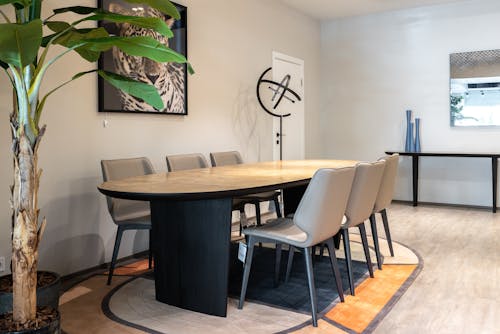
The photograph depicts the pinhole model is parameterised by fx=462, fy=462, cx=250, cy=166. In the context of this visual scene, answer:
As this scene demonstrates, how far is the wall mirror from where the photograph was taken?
590 centimetres

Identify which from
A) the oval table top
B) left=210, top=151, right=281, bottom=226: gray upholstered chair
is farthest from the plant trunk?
left=210, top=151, right=281, bottom=226: gray upholstered chair

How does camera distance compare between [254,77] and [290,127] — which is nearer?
[254,77]

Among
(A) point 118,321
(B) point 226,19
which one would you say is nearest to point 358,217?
(A) point 118,321

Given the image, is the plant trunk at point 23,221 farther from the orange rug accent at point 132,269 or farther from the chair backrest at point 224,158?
the chair backrest at point 224,158

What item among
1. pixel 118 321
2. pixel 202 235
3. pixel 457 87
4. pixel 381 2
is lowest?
pixel 118 321

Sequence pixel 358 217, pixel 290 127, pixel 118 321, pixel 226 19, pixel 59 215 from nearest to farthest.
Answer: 1. pixel 118 321
2. pixel 358 217
3. pixel 59 215
4. pixel 226 19
5. pixel 290 127

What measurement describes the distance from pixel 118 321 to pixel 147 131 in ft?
6.27

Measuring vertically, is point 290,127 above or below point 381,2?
below

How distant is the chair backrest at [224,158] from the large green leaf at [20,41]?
2.73 meters

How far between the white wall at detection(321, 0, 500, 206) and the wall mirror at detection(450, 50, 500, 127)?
0.32 feet

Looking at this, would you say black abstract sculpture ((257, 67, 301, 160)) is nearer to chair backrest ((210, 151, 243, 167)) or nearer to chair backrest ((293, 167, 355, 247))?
chair backrest ((210, 151, 243, 167))

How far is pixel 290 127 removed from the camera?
643cm

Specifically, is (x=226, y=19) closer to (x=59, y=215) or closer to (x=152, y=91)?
(x=59, y=215)

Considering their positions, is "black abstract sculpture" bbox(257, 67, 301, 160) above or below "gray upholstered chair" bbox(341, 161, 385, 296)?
above
